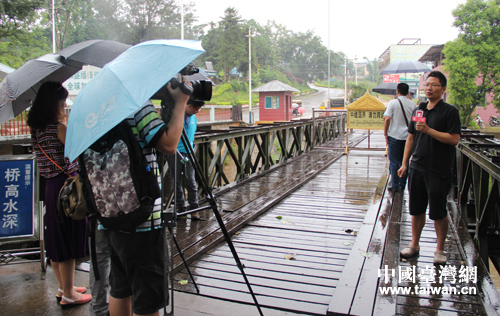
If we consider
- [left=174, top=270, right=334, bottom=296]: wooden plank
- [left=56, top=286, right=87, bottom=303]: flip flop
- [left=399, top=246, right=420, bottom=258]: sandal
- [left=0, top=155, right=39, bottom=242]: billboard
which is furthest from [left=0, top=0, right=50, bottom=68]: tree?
[left=399, top=246, right=420, bottom=258]: sandal

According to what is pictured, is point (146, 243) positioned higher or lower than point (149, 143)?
lower

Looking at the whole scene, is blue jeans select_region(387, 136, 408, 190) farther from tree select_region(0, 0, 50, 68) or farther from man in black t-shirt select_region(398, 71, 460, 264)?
tree select_region(0, 0, 50, 68)

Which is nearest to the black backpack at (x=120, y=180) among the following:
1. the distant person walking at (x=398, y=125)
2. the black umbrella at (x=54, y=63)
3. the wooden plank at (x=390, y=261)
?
the black umbrella at (x=54, y=63)

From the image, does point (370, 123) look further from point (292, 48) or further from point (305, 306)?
point (292, 48)

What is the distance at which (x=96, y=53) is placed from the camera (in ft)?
8.58

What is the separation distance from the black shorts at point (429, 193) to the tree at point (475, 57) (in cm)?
2701

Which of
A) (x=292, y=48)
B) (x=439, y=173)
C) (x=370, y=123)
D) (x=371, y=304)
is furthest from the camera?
(x=292, y=48)

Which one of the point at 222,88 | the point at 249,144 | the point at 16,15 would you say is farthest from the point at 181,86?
the point at 222,88

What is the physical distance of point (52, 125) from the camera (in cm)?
283

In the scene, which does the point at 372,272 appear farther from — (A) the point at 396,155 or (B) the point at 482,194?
(A) the point at 396,155

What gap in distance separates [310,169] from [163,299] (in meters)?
6.63

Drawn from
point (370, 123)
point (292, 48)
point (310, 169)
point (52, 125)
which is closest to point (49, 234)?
point (52, 125)

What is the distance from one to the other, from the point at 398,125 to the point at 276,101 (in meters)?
26.1

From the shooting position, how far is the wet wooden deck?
2.88m
